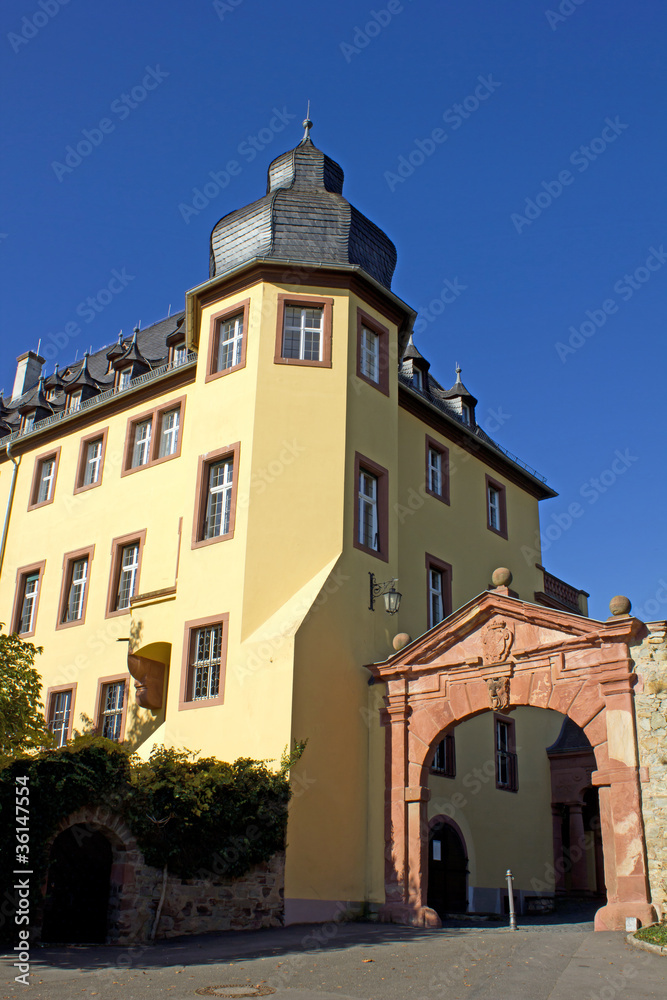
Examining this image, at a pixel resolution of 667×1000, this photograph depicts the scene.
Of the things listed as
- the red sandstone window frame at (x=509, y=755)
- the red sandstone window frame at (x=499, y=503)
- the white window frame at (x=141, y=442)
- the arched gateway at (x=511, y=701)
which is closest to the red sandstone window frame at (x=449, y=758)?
the red sandstone window frame at (x=509, y=755)

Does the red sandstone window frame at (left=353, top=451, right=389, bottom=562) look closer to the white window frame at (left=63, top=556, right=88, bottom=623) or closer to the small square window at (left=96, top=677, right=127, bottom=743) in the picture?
the small square window at (left=96, top=677, right=127, bottom=743)

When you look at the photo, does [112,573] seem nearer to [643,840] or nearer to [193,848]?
[193,848]

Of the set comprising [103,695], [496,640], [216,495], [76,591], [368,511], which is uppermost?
[216,495]

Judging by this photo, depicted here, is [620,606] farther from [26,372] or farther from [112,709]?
[26,372]

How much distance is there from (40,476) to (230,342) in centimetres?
838

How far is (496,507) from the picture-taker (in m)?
24.7

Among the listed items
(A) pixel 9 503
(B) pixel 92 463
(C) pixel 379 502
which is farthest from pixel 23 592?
(C) pixel 379 502

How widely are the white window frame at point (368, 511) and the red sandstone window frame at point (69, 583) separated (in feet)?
23.7

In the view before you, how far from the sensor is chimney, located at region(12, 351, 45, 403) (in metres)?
32.3

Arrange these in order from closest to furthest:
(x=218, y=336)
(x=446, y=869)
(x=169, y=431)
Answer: (x=446, y=869) → (x=218, y=336) → (x=169, y=431)

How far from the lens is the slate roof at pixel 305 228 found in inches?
757

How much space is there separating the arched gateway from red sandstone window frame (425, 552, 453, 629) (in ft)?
14.0

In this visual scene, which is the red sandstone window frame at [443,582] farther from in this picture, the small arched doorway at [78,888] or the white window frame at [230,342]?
the small arched doorway at [78,888]

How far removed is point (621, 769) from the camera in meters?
13.3
